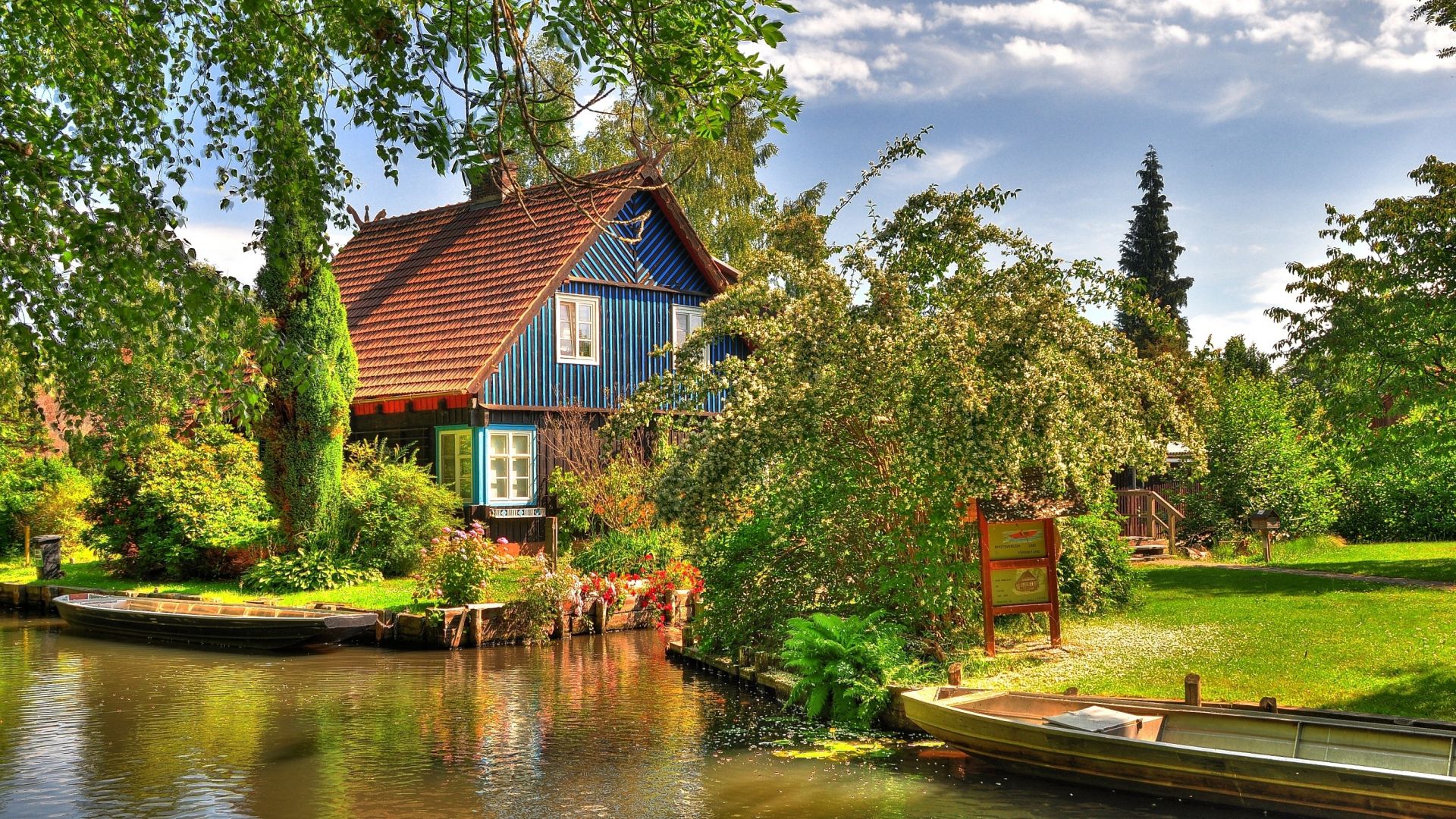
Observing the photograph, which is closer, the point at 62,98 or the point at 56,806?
the point at 56,806

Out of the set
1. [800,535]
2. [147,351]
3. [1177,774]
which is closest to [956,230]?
[800,535]

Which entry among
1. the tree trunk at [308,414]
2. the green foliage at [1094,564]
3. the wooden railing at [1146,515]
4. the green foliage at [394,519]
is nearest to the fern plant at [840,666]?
the green foliage at [1094,564]

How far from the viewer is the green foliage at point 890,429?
14008mm

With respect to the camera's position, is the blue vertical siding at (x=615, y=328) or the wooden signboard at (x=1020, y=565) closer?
the wooden signboard at (x=1020, y=565)

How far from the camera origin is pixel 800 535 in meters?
16.3

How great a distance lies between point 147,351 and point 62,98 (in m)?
3.05

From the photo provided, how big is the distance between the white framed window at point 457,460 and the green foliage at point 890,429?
34.5 feet

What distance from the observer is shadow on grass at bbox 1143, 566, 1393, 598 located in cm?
1947

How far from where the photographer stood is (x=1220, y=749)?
1019cm

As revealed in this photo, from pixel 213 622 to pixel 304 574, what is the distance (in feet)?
11.1

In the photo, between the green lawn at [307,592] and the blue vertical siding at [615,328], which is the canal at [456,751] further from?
the blue vertical siding at [615,328]

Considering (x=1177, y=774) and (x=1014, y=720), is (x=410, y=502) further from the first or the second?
(x=1177, y=774)

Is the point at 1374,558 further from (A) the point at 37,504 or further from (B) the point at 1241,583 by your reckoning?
(A) the point at 37,504

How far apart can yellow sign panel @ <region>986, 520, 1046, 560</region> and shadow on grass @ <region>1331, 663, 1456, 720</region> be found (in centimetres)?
410
